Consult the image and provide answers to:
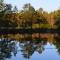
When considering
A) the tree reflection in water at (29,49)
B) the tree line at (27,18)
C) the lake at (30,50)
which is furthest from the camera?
the tree line at (27,18)

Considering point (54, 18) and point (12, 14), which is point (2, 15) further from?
point (54, 18)

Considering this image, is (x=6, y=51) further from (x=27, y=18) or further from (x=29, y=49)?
(x=27, y=18)

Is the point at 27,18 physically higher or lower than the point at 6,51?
higher

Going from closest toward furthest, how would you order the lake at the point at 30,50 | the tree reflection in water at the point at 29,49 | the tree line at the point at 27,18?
the lake at the point at 30,50 < the tree reflection in water at the point at 29,49 < the tree line at the point at 27,18

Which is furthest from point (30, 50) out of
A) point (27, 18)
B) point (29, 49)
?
point (27, 18)

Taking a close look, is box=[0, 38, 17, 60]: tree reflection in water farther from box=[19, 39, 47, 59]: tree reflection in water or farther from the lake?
box=[19, 39, 47, 59]: tree reflection in water

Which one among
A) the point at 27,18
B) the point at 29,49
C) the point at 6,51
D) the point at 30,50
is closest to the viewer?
the point at 6,51

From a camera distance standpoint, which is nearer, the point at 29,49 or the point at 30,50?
the point at 30,50

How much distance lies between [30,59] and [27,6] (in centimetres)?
1373

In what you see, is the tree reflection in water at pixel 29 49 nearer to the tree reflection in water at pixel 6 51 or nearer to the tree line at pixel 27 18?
the tree reflection in water at pixel 6 51

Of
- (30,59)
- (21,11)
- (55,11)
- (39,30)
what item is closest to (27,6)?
(21,11)

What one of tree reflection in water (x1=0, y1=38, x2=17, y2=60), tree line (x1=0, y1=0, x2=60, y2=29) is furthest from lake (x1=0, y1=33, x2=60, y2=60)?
tree line (x1=0, y1=0, x2=60, y2=29)

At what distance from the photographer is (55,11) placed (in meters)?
19.3

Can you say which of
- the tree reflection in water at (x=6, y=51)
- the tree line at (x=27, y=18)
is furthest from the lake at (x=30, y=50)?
the tree line at (x=27, y=18)
